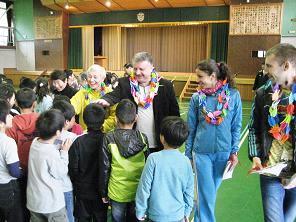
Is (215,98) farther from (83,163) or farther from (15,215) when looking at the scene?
(15,215)

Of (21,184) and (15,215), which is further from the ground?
(21,184)

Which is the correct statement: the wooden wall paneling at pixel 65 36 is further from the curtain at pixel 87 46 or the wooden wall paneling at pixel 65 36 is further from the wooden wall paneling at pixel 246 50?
the wooden wall paneling at pixel 246 50

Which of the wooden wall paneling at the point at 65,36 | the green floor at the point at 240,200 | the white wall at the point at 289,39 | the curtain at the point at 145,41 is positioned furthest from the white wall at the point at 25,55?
the green floor at the point at 240,200

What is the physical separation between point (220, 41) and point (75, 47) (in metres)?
9.06

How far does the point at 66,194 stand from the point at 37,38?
19.9m

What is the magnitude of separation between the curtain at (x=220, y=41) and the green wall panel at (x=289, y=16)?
284 cm

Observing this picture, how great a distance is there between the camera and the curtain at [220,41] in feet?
53.6

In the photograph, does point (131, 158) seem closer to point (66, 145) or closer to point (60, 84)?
point (66, 145)

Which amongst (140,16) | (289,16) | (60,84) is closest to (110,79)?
(60,84)

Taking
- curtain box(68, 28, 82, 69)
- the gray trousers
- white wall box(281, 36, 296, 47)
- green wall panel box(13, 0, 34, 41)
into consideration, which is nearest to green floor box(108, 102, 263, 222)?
the gray trousers

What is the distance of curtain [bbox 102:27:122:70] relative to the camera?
20.0 metres

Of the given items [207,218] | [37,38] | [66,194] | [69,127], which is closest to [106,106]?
[69,127]

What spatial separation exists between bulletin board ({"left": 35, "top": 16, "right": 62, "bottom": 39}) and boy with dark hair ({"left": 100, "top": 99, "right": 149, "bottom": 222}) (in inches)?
726

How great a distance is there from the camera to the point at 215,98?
2928 millimetres
